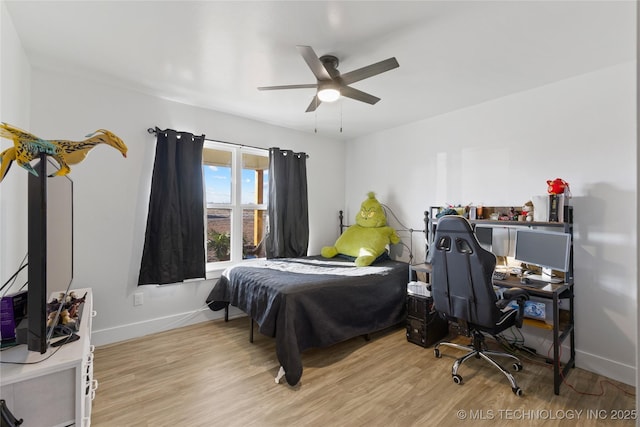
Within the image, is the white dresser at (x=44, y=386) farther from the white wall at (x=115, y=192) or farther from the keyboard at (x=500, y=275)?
the keyboard at (x=500, y=275)

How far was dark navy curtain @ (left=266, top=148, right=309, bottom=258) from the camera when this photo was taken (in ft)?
12.5

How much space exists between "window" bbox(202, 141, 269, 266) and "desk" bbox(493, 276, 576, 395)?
282 centimetres

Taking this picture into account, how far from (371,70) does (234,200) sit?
239cm

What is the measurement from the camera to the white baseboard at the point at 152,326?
9.02 ft

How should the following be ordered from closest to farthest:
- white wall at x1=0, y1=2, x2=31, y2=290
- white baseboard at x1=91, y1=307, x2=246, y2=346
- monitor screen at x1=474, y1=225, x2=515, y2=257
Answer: white wall at x1=0, y1=2, x2=31, y2=290
white baseboard at x1=91, y1=307, x2=246, y2=346
monitor screen at x1=474, y1=225, x2=515, y2=257

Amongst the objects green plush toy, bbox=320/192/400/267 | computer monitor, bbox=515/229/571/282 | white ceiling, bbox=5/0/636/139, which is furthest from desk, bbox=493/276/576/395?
white ceiling, bbox=5/0/636/139

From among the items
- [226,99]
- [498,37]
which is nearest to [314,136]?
[226,99]

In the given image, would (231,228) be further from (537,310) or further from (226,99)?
(537,310)

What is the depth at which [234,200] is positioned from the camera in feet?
12.0

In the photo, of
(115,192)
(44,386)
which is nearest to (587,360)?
(44,386)

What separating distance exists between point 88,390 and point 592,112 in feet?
13.1

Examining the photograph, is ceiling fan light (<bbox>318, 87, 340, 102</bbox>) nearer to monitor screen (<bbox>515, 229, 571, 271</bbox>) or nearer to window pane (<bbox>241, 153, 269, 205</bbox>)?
window pane (<bbox>241, 153, 269, 205</bbox>)

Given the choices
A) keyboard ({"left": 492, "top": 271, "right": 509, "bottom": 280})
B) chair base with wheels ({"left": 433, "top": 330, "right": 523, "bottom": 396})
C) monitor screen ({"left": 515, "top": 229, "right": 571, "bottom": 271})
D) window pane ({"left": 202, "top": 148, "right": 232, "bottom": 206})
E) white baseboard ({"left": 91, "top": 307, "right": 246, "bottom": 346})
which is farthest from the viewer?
window pane ({"left": 202, "top": 148, "right": 232, "bottom": 206})

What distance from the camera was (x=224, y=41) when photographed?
203cm
